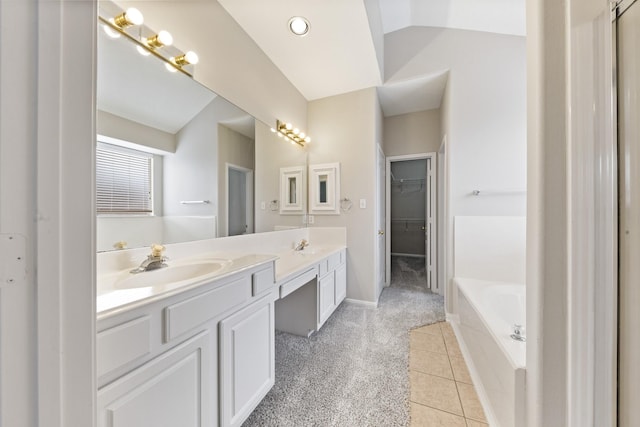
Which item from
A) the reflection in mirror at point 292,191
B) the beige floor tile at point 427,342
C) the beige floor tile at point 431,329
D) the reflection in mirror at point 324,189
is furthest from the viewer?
the reflection in mirror at point 324,189

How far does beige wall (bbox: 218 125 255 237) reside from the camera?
1705 millimetres

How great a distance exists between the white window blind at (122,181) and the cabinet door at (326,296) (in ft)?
4.65

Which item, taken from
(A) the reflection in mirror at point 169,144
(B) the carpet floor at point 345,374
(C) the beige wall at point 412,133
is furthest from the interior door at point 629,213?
(C) the beige wall at point 412,133

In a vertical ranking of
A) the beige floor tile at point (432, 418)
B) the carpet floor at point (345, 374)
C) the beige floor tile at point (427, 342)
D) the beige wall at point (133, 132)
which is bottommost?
the beige floor tile at point (432, 418)

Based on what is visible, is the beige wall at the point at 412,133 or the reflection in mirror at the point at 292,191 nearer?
the reflection in mirror at the point at 292,191

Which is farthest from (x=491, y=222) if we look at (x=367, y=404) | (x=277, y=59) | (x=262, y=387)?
(x=277, y=59)

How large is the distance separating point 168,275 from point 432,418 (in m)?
1.60

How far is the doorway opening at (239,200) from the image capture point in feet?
5.91

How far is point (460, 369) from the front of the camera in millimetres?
1687

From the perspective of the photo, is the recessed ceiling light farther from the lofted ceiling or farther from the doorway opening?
the doorway opening

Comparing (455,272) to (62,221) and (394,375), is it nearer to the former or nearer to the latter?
(394,375)

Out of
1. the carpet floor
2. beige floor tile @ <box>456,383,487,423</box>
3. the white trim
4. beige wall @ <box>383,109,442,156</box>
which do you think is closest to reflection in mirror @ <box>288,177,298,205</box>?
the carpet floor

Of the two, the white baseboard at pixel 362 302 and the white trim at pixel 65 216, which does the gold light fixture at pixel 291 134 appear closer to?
the white baseboard at pixel 362 302

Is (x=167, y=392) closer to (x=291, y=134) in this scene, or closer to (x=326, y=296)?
(x=326, y=296)
